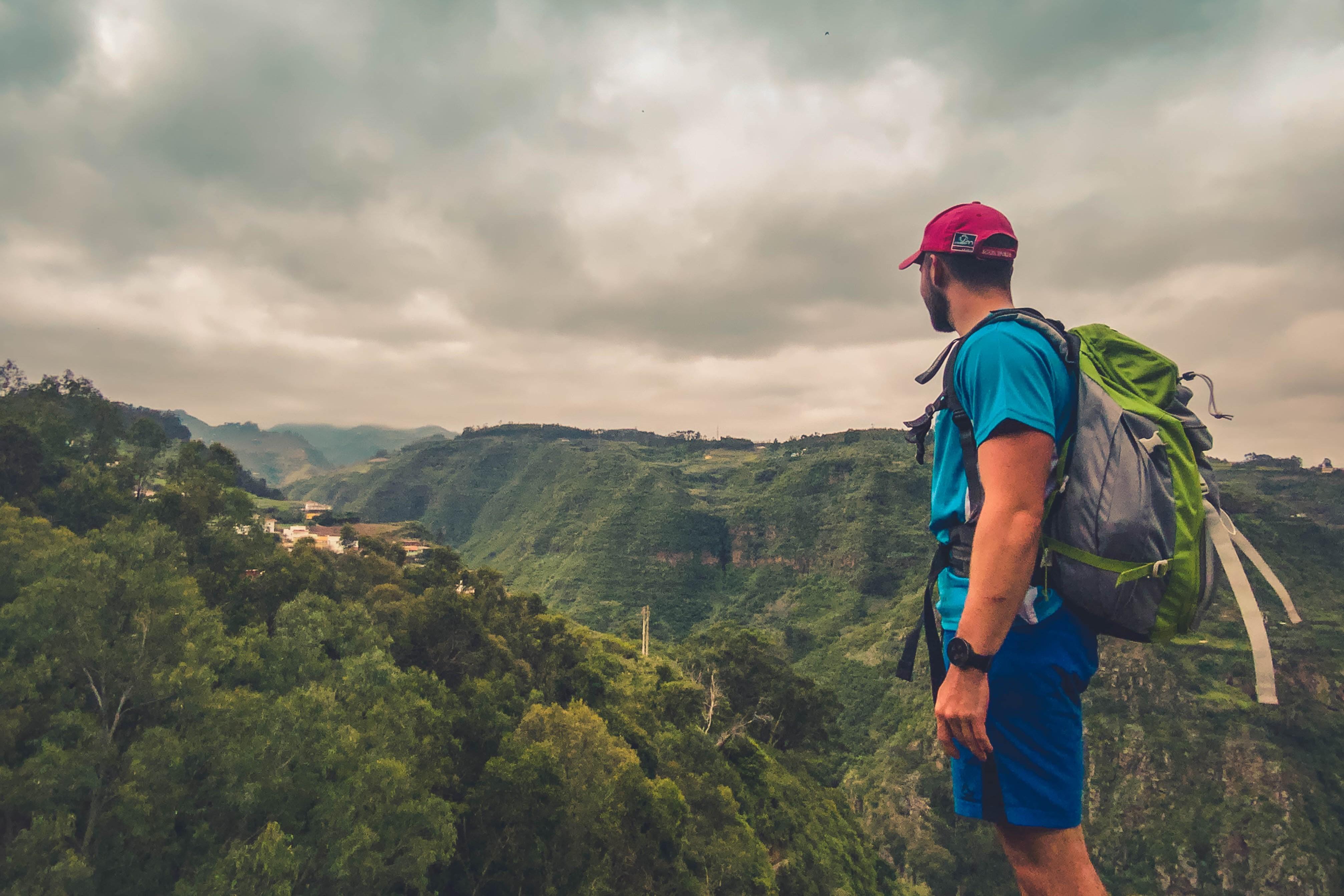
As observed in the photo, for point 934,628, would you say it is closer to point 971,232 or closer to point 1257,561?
point 1257,561

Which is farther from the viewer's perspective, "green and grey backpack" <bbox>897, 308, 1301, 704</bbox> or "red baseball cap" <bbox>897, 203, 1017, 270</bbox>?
"red baseball cap" <bbox>897, 203, 1017, 270</bbox>

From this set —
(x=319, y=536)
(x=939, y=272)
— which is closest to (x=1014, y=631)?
(x=939, y=272)

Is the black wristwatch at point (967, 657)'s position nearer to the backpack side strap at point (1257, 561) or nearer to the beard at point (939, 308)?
the backpack side strap at point (1257, 561)

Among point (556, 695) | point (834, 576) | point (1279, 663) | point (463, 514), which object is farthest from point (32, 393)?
point (463, 514)

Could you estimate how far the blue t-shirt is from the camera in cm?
213

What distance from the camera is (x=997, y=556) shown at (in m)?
2.05

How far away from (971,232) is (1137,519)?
1.36m

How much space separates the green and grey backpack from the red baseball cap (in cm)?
46

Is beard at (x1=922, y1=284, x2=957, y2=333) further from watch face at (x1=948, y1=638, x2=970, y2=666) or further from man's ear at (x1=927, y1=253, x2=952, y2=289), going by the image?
watch face at (x1=948, y1=638, x2=970, y2=666)

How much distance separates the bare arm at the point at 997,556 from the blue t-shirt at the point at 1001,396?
2.7 inches

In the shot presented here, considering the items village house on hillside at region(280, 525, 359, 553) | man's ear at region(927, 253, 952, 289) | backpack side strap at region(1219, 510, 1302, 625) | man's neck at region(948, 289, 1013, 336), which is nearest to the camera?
backpack side strap at region(1219, 510, 1302, 625)

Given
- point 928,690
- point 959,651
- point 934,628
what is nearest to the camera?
point 959,651

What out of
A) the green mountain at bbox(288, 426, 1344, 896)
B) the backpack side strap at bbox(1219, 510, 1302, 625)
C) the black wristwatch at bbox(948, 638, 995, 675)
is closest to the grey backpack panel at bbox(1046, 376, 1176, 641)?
the backpack side strap at bbox(1219, 510, 1302, 625)

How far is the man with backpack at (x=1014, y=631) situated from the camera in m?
2.07
